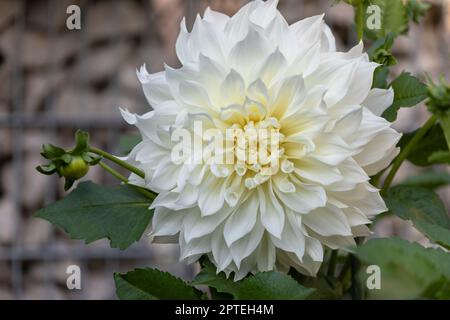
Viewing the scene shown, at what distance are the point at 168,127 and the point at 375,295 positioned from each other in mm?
135

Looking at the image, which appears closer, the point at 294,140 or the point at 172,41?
the point at 294,140

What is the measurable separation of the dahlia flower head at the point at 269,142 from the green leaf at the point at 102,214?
0.03 metres

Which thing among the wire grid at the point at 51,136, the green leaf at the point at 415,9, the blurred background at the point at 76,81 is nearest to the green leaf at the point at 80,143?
the green leaf at the point at 415,9

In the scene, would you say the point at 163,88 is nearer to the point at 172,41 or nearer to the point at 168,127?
the point at 168,127

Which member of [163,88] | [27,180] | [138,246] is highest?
[163,88]

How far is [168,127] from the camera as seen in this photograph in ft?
1.16

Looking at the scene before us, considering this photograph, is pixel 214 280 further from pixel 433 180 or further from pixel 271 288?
pixel 433 180

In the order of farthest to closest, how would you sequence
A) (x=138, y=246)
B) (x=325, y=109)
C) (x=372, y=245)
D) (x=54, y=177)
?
(x=54, y=177)
(x=138, y=246)
(x=325, y=109)
(x=372, y=245)

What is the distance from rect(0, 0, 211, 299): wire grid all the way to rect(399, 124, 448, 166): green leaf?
3.62ft

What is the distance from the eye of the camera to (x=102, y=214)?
1.34 ft

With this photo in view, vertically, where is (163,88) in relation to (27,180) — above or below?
above

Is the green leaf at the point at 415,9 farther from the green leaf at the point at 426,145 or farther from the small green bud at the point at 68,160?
the small green bud at the point at 68,160

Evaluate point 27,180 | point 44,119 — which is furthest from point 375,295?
point 27,180

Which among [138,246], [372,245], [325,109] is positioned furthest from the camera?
[138,246]
